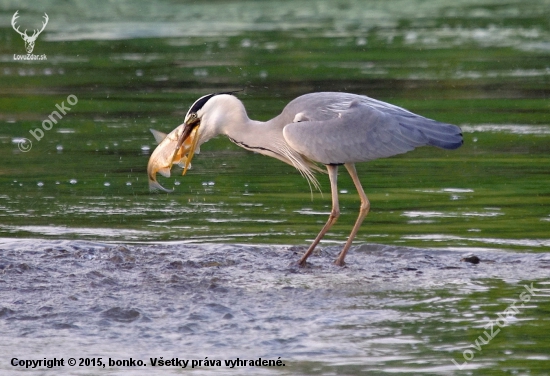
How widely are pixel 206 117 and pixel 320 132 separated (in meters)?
0.95

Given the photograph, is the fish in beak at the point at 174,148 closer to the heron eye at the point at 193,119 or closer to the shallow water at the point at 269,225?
the heron eye at the point at 193,119

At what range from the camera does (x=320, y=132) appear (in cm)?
831

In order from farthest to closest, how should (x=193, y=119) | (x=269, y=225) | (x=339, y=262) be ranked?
1. (x=269, y=225)
2. (x=193, y=119)
3. (x=339, y=262)

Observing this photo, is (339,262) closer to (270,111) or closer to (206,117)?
(206,117)

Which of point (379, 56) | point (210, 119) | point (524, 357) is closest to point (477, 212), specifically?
point (210, 119)

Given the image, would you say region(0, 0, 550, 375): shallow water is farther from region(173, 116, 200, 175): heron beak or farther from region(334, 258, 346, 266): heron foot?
region(173, 116, 200, 175): heron beak

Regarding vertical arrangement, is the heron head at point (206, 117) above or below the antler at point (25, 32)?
below

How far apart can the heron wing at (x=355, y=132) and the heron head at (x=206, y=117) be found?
57 cm

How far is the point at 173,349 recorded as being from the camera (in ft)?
20.0

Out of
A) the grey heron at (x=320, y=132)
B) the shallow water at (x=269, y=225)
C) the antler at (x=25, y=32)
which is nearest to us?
the shallow water at (x=269, y=225)

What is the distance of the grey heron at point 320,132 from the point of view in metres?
8.33

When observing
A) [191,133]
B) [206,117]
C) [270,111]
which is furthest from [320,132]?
[270,111]

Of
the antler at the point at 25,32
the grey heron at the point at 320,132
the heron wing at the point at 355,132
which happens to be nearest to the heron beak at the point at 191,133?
the grey heron at the point at 320,132

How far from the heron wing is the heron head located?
0.57m
